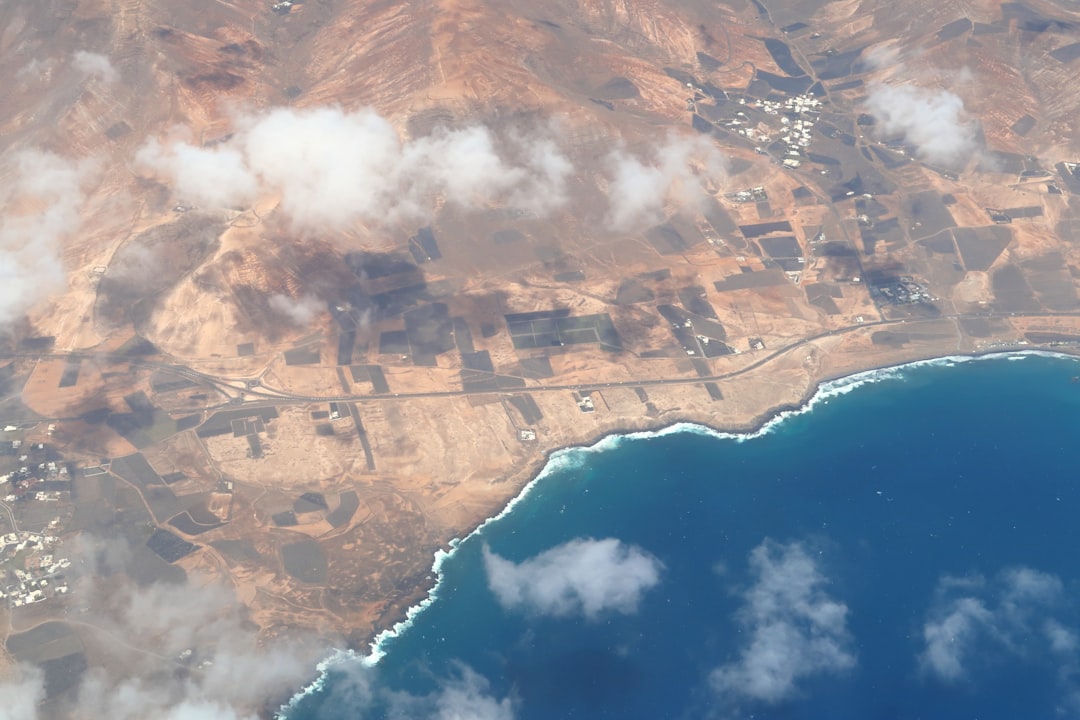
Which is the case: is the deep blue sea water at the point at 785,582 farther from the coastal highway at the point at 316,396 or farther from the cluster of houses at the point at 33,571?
the cluster of houses at the point at 33,571

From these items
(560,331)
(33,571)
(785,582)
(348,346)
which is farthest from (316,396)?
(785,582)

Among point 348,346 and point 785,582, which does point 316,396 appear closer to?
point 348,346

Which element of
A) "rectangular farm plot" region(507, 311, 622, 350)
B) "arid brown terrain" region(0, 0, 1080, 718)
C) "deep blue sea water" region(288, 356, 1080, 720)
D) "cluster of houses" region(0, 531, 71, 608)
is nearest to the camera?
"deep blue sea water" region(288, 356, 1080, 720)

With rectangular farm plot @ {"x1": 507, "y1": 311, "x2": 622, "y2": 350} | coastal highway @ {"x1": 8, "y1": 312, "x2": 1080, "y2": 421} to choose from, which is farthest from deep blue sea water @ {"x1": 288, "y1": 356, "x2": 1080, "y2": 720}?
rectangular farm plot @ {"x1": 507, "y1": 311, "x2": 622, "y2": 350}

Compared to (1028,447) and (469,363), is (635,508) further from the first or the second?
(1028,447)

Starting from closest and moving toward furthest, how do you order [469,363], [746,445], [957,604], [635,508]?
[957,604] → [635,508] → [746,445] → [469,363]

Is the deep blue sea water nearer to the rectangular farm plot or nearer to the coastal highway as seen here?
the coastal highway

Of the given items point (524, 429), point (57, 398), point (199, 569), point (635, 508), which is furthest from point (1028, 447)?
point (57, 398)

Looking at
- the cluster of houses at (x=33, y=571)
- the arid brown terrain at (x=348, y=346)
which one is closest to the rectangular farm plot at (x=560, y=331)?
the arid brown terrain at (x=348, y=346)
